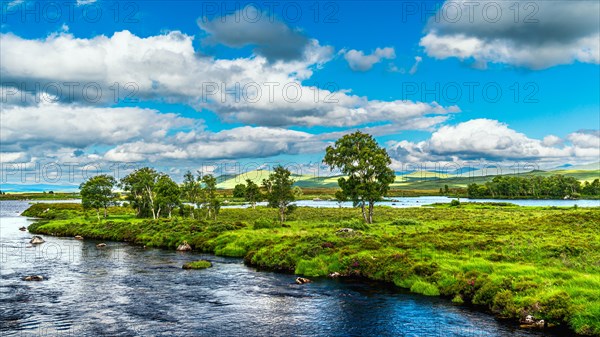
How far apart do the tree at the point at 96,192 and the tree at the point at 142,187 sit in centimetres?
518

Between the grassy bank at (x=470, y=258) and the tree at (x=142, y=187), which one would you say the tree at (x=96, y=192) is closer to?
the tree at (x=142, y=187)

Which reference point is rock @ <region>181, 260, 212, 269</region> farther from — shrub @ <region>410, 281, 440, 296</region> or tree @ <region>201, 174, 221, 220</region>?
tree @ <region>201, 174, 221, 220</region>

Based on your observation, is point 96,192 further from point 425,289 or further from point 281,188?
point 425,289

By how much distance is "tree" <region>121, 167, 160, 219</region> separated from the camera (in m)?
131

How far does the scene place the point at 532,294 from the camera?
3191cm

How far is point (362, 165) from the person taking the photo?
8931 cm

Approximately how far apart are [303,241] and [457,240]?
69.7ft

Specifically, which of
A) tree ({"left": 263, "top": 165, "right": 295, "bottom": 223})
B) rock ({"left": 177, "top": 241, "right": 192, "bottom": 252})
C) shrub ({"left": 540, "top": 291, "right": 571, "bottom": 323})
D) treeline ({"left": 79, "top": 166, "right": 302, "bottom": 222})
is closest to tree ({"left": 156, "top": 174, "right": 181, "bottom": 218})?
treeline ({"left": 79, "top": 166, "right": 302, "bottom": 222})

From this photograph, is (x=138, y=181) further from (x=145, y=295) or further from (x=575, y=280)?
(x=575, y=280)

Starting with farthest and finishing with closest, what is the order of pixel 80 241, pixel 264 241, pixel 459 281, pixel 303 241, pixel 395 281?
pixel 80 241 < pixel 264 241 < pixel 303 241 < pixel 395 281 < pixel 459 281

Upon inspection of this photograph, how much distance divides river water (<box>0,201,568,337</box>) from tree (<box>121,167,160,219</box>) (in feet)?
253

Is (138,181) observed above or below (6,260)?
above

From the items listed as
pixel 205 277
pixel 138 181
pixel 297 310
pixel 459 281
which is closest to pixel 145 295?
pixel 205 277

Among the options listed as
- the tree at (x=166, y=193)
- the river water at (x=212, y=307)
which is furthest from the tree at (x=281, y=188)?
the river water at (x=212, y=307)
